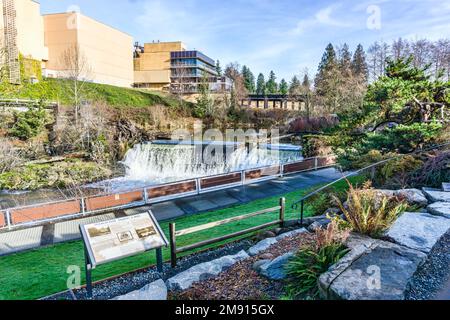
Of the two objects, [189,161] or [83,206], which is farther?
[189,161]

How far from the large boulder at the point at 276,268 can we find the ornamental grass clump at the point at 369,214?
1.08 meters

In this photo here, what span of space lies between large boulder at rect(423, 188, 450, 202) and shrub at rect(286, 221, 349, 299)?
289 cm

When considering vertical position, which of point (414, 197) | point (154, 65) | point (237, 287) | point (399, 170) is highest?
point (154, 65)

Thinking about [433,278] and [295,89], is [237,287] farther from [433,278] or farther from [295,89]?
[295,89]

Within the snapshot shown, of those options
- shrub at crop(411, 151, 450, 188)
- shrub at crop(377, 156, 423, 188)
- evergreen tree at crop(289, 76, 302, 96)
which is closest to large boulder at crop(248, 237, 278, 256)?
shrub at crop(377, 156, 423, 188)

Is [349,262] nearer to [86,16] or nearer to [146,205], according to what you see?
[146,205]

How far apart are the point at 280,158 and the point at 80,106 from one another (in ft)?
53.1

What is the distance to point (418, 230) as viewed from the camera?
372 centimetres

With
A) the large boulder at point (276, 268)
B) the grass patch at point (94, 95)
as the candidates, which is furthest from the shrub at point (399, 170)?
the grass patch at point (94, 95)

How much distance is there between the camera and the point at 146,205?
33.6 ft

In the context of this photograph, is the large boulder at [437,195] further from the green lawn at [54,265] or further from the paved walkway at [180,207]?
the paved walkway at [180,207]

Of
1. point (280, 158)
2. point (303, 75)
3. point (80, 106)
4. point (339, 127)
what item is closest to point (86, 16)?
point (80, 106)

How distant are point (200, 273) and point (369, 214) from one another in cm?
251

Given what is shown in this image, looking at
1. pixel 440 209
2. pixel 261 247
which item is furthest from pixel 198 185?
pixel 440 209
